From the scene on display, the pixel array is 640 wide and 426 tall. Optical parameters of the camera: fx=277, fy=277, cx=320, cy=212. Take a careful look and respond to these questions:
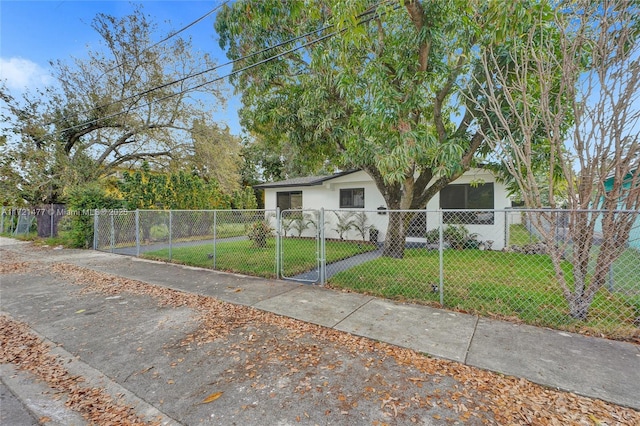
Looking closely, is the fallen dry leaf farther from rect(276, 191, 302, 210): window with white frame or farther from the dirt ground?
rect(276, 191, 302, 210): window with white frame

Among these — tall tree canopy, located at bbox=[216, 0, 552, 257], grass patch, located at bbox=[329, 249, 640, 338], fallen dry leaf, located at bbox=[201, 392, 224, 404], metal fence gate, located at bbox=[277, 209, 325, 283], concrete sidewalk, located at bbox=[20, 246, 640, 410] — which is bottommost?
fallen dry leaf, located at bbox=[201, 392, 224, 404]

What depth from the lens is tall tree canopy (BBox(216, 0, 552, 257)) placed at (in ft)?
15.8

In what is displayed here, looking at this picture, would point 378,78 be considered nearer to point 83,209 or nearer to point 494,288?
point 494,288

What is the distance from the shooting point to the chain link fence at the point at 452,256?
11.5ft

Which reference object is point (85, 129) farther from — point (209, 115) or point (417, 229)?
point (417, 229)

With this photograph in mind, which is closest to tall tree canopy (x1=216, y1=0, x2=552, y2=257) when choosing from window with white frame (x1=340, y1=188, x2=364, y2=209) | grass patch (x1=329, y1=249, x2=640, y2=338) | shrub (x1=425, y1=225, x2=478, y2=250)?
grass patch (x1=329, y1=249, x2=640, y2=338)

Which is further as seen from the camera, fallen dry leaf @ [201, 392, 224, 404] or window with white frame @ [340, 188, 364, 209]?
window with white frame @ [340, 188, 364, 209]

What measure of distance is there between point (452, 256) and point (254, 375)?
22.1 feet

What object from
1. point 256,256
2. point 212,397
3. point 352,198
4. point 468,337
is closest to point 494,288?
point 468,337

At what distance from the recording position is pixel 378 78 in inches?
219

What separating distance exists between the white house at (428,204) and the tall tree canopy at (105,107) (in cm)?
532

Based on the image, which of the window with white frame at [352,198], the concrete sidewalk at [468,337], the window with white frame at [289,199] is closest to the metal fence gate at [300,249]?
the concrete sidewalk at [468,337]

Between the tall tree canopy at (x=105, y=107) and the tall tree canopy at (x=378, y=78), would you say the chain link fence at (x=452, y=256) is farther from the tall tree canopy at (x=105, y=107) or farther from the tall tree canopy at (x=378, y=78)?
the tall tree canopy at (x=105, y=107)

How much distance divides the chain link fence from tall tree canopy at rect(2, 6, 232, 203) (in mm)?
4920
